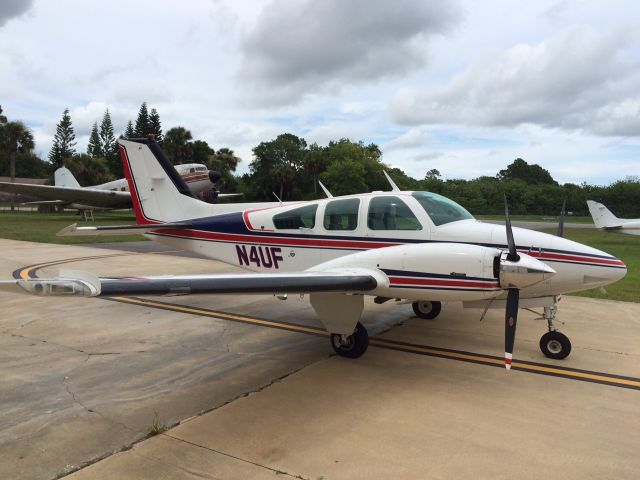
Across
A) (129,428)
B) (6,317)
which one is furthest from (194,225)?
(129,428)

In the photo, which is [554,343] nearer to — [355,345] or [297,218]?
[355,345]

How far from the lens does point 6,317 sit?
8.14 metres

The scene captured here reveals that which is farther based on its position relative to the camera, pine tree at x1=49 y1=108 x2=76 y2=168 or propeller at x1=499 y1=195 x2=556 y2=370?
pine tree at x1=49 y1=108 x2=76 y2=168

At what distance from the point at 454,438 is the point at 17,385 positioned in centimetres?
489

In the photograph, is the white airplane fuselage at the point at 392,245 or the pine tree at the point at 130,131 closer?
the white airplane fuselage at the point at 392,245

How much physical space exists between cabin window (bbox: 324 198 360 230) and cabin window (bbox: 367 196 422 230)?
0.25 m

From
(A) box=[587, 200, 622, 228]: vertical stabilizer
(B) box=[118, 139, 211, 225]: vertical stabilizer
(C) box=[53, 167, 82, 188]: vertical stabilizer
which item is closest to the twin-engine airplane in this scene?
(B) box=[118, 139, 211, 225]: vertical stabilizer

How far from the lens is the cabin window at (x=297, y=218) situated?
23.6ft

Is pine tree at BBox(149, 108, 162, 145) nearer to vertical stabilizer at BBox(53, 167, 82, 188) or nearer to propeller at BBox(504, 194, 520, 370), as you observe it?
vertical stabilizer at BBox(53, 167, 82, 188)

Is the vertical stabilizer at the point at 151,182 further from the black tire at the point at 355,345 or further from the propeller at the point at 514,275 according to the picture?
the propeller at the point at 514,275

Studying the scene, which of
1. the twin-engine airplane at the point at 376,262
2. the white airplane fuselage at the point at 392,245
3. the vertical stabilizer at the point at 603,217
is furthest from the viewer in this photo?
the vertical stabilizer at the point at 603,217

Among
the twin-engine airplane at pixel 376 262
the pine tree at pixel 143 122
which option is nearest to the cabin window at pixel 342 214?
the twin-engine airplane at pixel 376 262

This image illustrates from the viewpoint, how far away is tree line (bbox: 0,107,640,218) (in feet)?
186

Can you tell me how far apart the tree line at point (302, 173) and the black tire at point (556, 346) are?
3209cm
